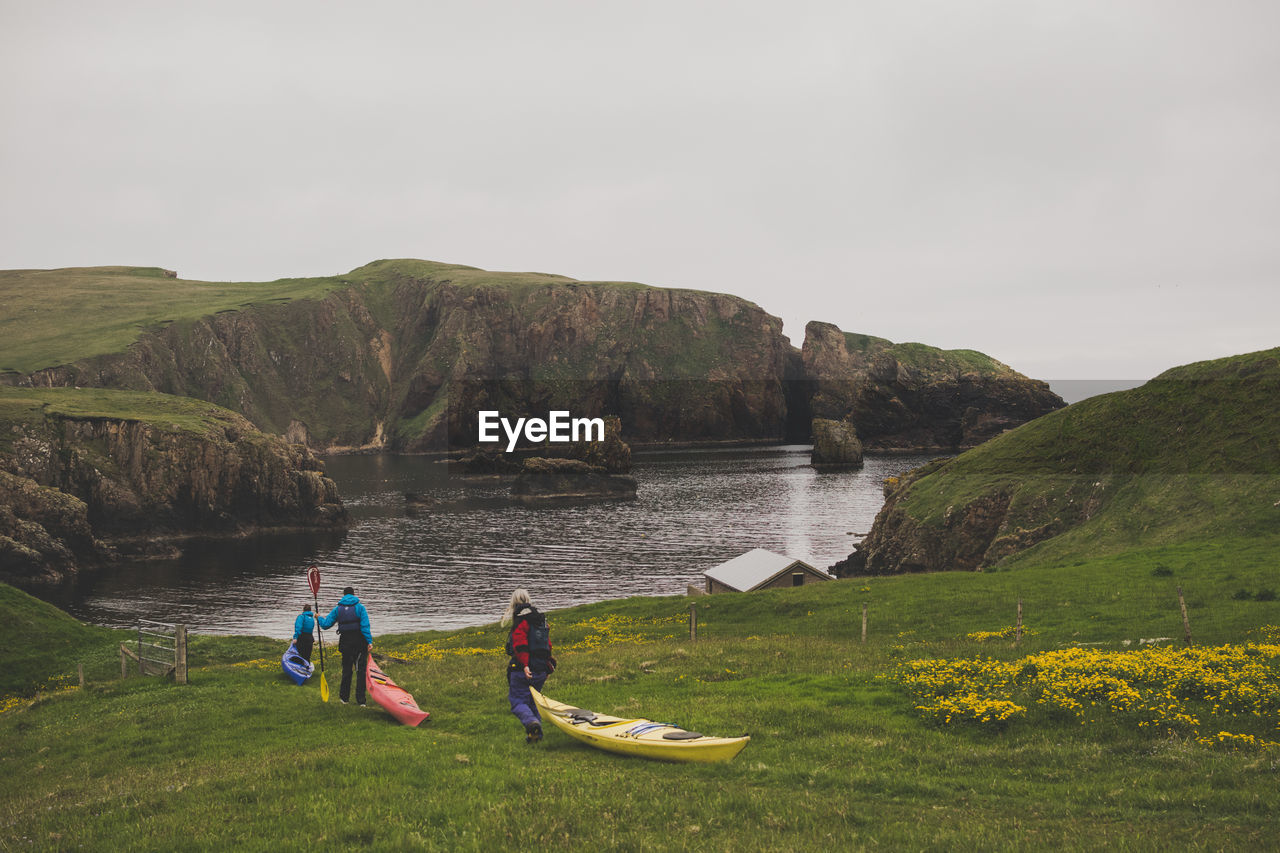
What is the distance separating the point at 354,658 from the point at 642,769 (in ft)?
32.6

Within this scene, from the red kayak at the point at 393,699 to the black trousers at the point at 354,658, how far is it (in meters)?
0.19

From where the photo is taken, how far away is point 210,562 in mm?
91562

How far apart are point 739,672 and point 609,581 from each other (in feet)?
178

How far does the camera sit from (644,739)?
14.4 meters

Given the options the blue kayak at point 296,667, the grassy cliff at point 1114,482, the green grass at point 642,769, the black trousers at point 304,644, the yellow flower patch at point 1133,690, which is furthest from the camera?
the grassy cliff at point 1114,482

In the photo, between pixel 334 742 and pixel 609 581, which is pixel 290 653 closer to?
pixel 334 742

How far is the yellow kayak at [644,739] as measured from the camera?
14.0 metres

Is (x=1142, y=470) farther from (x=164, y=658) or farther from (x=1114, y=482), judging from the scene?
(x=164, y=658)

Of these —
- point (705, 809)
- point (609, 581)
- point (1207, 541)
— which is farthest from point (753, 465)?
point (705, 809)

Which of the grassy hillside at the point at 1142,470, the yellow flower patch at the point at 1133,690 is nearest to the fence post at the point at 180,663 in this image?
the yellow flower patch at the point at 1133,690

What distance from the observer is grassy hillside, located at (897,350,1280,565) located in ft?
151

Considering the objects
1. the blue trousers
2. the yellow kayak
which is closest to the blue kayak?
the blue trousers

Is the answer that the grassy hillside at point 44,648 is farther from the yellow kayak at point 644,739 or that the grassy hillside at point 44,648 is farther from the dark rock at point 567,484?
the dark rock at point 567,484

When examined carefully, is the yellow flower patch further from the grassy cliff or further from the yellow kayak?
the grassy cliff
